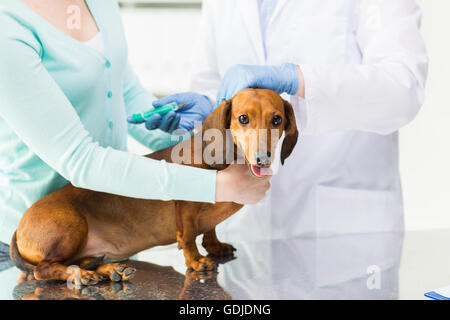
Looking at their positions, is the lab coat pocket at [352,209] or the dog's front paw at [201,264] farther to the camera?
the lab coat pocket at [352,209]

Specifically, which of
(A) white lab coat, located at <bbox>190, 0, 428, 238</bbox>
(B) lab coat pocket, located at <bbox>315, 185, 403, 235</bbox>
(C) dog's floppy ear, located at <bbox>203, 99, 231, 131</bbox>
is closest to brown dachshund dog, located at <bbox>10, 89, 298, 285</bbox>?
(C) dog's floppy ear, located at <bbox>203, 99, 231, 131</bbox>

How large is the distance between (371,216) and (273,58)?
540mm

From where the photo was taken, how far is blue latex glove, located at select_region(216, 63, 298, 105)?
982mm

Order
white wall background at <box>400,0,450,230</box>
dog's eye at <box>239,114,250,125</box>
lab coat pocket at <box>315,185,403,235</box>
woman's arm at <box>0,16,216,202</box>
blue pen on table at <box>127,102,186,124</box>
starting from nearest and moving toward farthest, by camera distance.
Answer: woman's arm at <box>0,16,216,202</box> → dog's eye at <box>239,114,250,125</box> → blue pen on table at <box>127,102,186,124</box> → lab coat pocket at <box>315,185,403,235</box> → white wall background at <box>400,0,450,230</box>

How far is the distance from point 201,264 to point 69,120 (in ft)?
1.33

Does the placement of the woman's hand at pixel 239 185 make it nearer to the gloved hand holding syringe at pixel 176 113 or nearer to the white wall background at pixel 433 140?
the gloved hand holding syringe at pixel 176 113

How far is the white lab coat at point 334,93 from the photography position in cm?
110

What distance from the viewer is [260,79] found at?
38.8 inches

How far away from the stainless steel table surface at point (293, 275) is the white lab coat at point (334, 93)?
104 mm

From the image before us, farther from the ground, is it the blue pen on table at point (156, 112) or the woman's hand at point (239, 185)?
the blue pen on table at point (156, 112)

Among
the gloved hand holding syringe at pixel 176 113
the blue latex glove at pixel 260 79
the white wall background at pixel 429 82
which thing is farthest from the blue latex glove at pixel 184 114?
the white wall background at pixel 429 82

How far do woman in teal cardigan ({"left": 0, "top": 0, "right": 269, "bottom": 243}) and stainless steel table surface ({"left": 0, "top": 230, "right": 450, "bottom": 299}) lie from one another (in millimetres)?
168

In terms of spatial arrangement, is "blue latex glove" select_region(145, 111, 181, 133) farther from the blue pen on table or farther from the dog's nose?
the dog's nose
